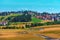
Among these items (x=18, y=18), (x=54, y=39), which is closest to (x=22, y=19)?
(x=18, y=18)

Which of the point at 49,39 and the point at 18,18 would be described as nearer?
the point at 49,39

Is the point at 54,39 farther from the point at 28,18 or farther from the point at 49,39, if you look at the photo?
the point at 28,18

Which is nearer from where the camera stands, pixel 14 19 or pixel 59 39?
pixel 59 39

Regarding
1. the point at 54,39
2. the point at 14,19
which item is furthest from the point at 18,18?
the point at 54,39

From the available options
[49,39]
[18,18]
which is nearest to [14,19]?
[18,18]

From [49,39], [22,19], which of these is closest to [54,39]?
[49,39]

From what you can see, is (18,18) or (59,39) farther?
(18,18)

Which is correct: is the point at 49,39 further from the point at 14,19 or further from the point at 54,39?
the point at 14,19
